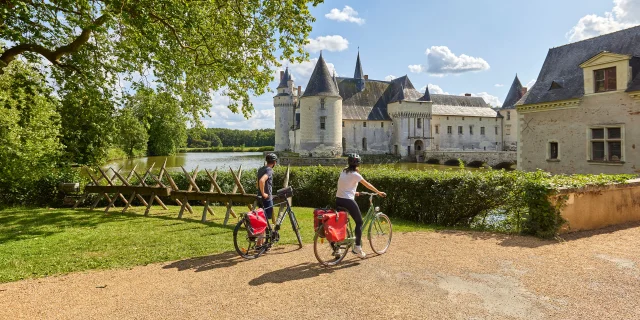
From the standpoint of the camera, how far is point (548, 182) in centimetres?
708

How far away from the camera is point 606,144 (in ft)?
49.9

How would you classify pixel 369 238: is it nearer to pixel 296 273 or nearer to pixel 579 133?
pixel 296 273

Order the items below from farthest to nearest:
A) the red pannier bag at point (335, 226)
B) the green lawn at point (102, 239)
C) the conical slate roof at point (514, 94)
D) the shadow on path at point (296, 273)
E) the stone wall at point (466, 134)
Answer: the stone wall at point (466, 134), the conical slate roof at point (514, 94), the green lawn at point (102, 239), the red pannier bag at point (335, 226), the shadow on path at point (296, 273)

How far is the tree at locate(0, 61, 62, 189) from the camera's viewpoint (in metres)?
9.84

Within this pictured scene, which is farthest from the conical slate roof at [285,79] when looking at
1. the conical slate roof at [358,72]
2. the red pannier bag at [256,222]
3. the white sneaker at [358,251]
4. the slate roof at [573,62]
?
→ the white sneaker at [358,251]

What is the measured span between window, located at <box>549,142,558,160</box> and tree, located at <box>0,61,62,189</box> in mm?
20183

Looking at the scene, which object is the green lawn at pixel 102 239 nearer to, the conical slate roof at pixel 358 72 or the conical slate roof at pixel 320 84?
the conical slate roof at pixel 320 84

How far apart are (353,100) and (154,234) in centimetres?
4814

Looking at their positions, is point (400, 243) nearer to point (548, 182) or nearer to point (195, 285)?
A: point (548, 182)

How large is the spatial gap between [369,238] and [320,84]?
39.3 m

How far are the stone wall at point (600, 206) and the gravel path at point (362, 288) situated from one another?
42.7 inches

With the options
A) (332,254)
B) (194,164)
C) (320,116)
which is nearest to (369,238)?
(332,254)

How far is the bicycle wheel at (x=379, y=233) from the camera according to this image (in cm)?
591

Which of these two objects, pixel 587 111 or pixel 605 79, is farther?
pixel 587 111
